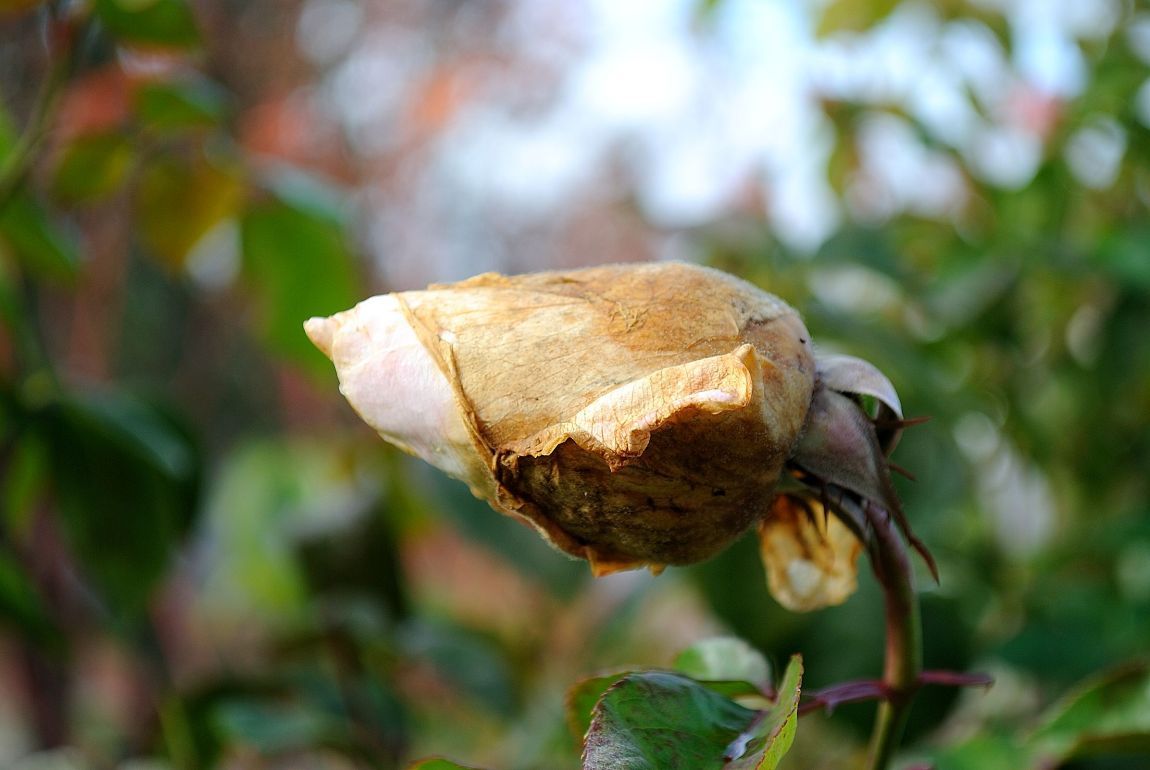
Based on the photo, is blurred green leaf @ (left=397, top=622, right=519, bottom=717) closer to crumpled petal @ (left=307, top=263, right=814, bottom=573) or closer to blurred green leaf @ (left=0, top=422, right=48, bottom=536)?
blurred green leaf @ (left=0, top=422, right=48, bottom=536)

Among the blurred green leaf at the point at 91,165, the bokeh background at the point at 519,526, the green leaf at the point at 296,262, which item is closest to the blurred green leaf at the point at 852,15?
the bokeh background at the point at 519,526

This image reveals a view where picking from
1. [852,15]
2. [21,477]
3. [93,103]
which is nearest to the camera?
[21,477]

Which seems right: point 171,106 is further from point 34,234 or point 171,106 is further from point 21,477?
point 21,477

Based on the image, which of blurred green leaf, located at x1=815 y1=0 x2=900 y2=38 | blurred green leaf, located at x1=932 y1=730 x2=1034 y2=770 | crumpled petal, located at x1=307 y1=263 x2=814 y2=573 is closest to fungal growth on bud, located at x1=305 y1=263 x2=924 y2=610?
crumpled petal, located at x1=307 y1=263 x2=814 y2=573

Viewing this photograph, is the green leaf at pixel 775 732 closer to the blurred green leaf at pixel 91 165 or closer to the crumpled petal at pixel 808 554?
the crumpled petal at pixel 808 554

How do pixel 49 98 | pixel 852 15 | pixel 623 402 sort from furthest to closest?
pixel 852 15 → pixel 49 98 → pixel 623 402

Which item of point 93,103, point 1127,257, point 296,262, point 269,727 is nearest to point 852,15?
point 1127,257
